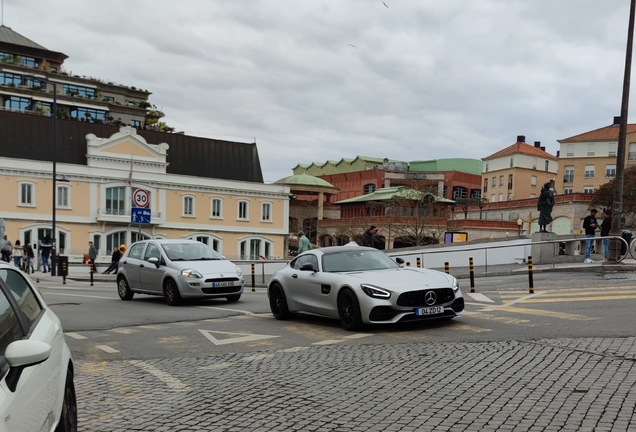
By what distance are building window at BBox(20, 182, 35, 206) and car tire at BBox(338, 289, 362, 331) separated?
2103 inches

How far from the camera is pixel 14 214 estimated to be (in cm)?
5731

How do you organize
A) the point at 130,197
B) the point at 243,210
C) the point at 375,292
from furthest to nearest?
the point at 243,210 → the point at 130,197 → the point at 375,292

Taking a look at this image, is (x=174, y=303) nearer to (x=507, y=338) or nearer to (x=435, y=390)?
(x=507, y=338)

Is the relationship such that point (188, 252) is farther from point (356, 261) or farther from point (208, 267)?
point (356, 261)

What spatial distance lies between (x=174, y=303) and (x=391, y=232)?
5329cm

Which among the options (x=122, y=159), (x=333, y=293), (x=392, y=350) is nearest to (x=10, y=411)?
(x=392, y=350)

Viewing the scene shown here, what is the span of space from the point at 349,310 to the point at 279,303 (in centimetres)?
241

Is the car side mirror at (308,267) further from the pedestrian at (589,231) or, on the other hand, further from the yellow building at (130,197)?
the yellow building at (130,197)

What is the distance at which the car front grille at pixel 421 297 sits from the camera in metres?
10.5

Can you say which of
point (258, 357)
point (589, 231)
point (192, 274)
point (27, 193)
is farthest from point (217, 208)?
point (258, 357)

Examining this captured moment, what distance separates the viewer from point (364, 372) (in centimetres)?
755

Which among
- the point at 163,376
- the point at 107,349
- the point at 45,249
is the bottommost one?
the point at 45,249

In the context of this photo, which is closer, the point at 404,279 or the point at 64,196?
the point at 404,279

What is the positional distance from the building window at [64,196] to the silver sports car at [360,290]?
52.1m
